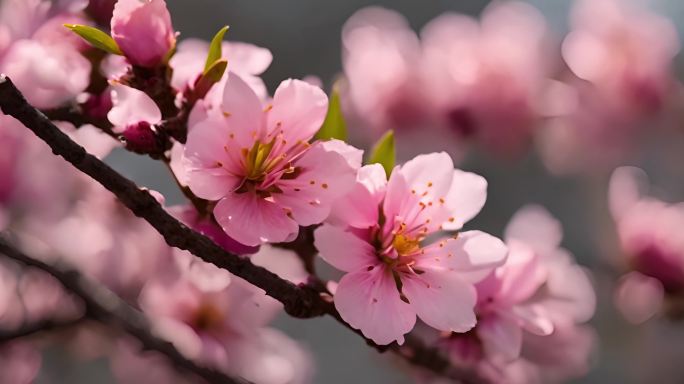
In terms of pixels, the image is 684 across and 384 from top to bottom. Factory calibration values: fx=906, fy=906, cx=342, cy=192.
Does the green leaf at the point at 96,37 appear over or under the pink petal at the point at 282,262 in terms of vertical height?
over

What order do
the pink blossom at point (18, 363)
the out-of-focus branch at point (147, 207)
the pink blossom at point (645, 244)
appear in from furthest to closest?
the pink blossom at point (645, 244), the pink blossom at point (18, 363), the out-of-focus branch at point (147, 207)

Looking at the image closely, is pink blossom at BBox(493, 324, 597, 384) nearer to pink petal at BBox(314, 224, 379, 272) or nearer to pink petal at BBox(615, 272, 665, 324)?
pink petal at BBox(615, 272, 665, 324)

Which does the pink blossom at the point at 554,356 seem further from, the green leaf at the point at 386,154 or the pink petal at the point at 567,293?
the green leaf at the point at 386,154

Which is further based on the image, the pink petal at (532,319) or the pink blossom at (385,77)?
the pink blossom at (385,77)

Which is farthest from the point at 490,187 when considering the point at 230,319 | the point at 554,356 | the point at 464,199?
the point at 464,199

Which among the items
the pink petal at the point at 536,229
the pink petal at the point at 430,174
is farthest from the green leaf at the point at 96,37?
the pink petal at the point at 536,229

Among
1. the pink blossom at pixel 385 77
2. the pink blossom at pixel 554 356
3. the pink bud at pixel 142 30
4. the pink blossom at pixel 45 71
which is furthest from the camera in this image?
the pink blossom at pixel 385 77
